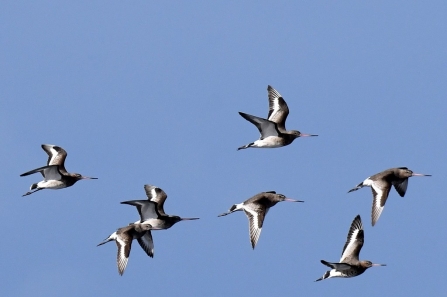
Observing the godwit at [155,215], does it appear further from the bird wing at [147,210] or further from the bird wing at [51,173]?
Result: the bird wing at [51,173]

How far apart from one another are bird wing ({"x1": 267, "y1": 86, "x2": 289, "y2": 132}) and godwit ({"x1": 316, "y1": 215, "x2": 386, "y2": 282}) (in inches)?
157

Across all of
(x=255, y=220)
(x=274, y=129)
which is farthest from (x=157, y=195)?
(x=274, y=129)

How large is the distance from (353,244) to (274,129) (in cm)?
383

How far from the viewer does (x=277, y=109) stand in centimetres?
3269

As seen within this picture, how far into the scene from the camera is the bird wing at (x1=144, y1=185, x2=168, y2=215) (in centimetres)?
3145

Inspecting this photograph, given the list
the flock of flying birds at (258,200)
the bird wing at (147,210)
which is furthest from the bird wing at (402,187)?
the bird wing at (147,210)

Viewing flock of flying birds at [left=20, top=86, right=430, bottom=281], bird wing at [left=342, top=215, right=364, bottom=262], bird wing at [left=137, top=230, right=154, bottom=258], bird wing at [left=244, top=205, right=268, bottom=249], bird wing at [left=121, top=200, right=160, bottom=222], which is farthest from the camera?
bird wing at [left=137, top=230, right=154, bottom=258]

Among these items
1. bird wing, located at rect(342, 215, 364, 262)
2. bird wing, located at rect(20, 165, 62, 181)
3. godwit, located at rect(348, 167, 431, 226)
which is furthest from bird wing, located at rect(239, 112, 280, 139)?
bird wing, located at rect(20, 165, 62, 181)

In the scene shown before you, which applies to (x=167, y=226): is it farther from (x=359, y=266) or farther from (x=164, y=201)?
(x=359, y=266)

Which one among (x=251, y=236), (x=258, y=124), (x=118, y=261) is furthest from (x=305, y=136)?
(x=118, y=261)

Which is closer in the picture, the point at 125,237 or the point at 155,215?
the point at 125,237

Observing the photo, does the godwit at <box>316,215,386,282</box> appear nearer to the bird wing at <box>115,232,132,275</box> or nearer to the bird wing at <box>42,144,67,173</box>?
the bird wing at <box>115,232,132,275</box>

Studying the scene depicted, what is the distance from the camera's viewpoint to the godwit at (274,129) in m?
30.9

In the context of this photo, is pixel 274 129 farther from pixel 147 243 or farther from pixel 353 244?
pixel 147 243
